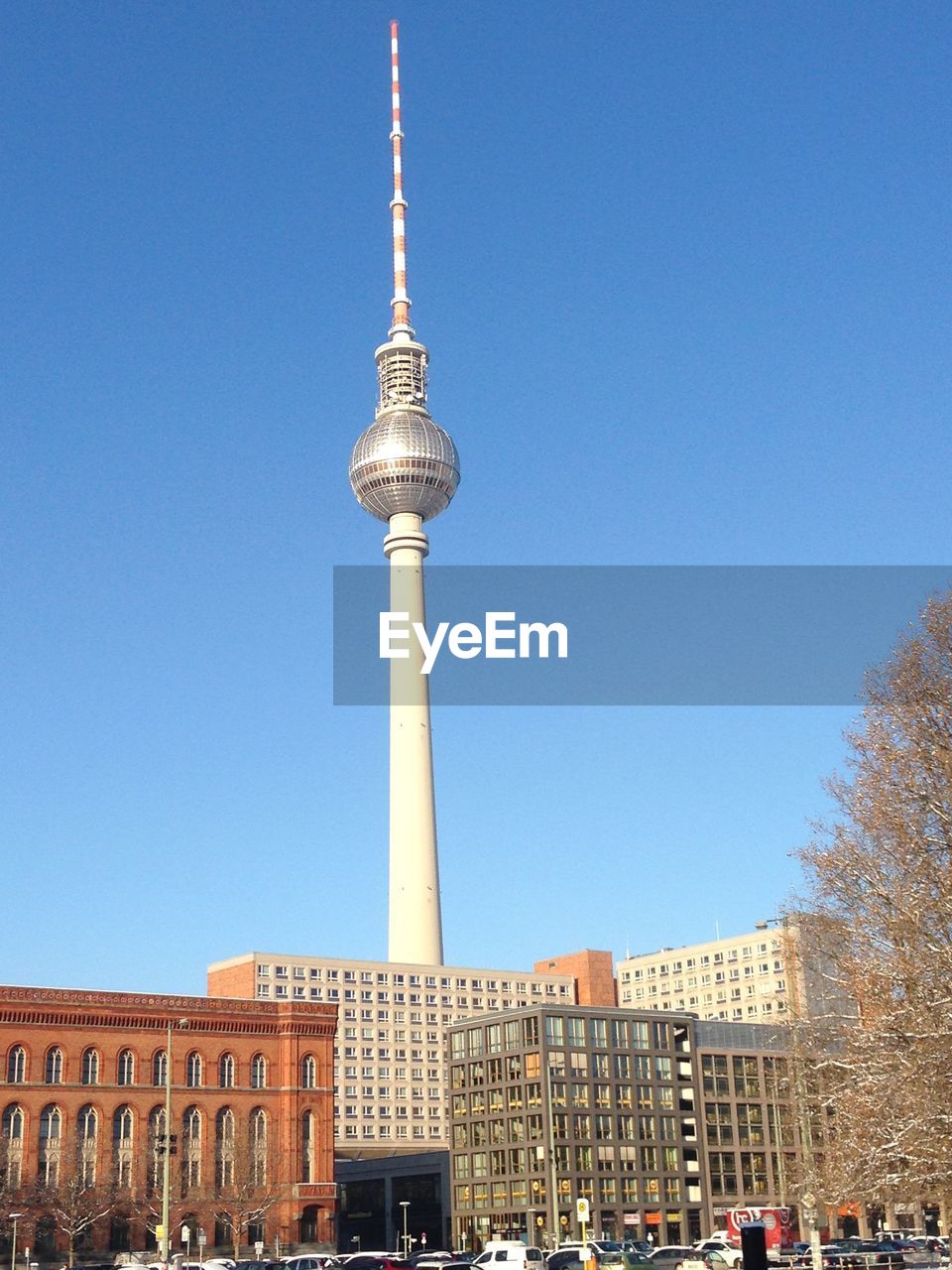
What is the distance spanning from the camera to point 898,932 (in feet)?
118

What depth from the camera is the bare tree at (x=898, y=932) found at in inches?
1348

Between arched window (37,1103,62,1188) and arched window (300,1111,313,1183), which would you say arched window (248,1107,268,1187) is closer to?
arched window (300,1111,313,1183)

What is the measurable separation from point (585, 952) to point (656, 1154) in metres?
73.3

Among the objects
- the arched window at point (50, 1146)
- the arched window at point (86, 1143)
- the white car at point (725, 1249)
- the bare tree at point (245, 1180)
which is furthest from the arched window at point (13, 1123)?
the white car at point (725, 1249)

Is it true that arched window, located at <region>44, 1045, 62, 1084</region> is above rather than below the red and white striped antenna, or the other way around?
below

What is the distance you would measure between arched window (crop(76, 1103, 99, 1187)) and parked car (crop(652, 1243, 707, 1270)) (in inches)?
1591

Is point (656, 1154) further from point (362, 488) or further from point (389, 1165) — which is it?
point (362, 488)

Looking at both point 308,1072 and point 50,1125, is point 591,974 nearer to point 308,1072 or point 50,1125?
point 308,1072

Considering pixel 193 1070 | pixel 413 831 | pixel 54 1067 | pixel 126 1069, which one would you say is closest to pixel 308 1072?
pixel 193 1070

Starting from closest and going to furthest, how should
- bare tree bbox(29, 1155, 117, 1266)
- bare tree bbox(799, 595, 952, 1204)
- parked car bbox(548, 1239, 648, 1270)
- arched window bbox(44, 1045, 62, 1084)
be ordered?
1. bare tree bbox(799, 595, 952, 1204)
2. parked car bbox(548, 1239, 648, 1270)
3. bare tree bbox(29, 1155, 117, 1266)
4. arched window bbox(44, 1045, 62, 1084)

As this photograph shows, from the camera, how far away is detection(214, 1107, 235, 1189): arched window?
106 m

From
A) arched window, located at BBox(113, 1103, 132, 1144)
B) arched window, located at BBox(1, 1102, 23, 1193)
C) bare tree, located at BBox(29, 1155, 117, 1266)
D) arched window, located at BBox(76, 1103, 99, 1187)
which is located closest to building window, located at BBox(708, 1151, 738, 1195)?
arched window, located at BBox(113, 1103, 132, 1144)

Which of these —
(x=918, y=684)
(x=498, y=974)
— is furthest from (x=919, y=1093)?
(x=498, y=974)

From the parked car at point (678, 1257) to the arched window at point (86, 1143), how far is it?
133 feet
